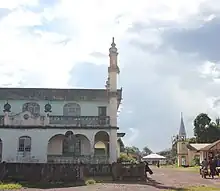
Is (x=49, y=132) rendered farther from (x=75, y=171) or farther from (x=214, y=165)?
(x=214, y=165)

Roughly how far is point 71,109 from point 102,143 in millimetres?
4658

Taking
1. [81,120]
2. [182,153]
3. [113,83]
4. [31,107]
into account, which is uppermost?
[113,83]

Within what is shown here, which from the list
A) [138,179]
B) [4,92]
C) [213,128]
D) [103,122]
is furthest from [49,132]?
[213,128]

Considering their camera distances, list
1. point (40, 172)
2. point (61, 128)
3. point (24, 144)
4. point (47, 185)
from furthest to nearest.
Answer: point (61, 128), point (24, 144), point (40, 172), point (47, 185)

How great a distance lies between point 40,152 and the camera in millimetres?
37062

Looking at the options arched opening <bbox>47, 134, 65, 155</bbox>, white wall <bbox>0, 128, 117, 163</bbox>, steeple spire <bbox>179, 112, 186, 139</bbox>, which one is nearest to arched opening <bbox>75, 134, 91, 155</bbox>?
arched opening <bbox>47, 134, 65, 155</bbox>

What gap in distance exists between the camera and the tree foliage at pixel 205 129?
248 feet

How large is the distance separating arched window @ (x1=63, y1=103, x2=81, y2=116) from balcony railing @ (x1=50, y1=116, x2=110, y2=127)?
9.99 feet

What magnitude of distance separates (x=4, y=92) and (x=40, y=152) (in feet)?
27.2

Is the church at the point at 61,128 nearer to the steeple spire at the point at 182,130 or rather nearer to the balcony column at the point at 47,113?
the balcony column at the point at 47,113

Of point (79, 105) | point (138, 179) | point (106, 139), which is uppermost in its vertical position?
point (79, 105)

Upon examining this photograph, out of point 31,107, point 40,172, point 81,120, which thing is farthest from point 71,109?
point 40,172

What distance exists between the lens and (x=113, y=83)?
38.3m

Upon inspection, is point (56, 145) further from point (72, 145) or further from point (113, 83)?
point (113, 83)
